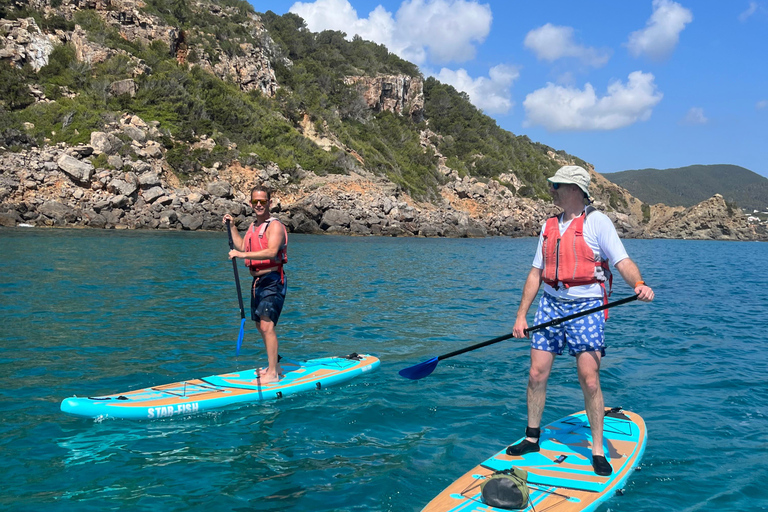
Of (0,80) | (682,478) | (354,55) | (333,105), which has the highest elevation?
(354,55)

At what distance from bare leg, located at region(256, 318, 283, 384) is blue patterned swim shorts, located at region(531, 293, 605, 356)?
3258 millimetres

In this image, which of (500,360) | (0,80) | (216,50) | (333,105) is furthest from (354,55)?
(500,360)

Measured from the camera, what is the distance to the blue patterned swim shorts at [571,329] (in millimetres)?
4234

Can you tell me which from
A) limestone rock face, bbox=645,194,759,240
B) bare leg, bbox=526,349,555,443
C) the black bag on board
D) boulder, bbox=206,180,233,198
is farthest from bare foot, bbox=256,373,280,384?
limestone rock face, bbox=645,194,759,240

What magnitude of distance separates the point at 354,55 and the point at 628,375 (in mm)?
76010

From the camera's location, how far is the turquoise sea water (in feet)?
14.0

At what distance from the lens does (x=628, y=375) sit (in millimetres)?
7828

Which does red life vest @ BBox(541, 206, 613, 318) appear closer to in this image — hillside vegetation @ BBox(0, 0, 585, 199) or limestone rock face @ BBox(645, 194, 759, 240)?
hillside vegetation @ BBox(0, 0, 585, 199)

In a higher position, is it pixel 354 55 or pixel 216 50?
pixel 354 55

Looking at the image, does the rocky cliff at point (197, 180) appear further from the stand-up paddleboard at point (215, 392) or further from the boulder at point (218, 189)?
the stand-up paddleboard at point (215, 392)

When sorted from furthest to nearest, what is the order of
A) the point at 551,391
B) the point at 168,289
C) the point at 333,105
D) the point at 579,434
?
the point at 333,105, the point at 168,289, the point at 551,391, the point at 579,434

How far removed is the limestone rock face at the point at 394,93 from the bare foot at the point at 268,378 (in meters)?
66.8

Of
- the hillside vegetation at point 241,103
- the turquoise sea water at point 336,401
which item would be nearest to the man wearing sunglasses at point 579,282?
the turquoise sea water at point 336,401

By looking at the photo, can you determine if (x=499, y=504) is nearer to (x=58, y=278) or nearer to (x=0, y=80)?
(x=58, y=278)
